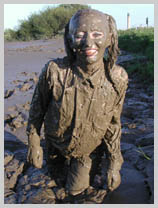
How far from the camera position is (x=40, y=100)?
2.37m

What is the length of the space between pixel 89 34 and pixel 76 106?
59 cm

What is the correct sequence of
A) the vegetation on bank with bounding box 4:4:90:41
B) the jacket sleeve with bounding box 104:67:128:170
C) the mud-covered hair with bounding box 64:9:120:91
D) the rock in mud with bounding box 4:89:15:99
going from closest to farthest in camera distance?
the mud-covered hair with bounding box 64:9:120:91, the jacket sleeve with bounding box 104:67:128:170, the rock in mud with bounding box 4:89:15:99, the vegetation on bank with bounding box 4:4:90:41

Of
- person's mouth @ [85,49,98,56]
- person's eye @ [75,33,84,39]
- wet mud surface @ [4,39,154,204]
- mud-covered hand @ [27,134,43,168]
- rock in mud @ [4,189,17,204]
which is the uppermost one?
person's eye @ [75,33,84,39]

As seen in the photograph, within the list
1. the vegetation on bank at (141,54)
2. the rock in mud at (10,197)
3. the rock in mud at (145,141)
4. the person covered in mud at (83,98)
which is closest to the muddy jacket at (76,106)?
the person covered in mud at (83,98)

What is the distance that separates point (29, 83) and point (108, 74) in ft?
15.0

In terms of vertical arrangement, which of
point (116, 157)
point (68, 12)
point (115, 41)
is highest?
point (68, 12)

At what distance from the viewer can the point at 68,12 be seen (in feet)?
70.4

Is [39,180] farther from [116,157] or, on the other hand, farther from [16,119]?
[16,119]

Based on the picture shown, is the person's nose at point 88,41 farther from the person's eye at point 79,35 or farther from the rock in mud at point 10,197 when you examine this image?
the rock in mud at point 10,197

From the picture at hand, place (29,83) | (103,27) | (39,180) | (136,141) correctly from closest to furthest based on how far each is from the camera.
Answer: (103,27) → (39,180) → (136,141) → (29,83)

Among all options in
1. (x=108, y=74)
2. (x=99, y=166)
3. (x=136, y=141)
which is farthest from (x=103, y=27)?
(x=136, y=141)

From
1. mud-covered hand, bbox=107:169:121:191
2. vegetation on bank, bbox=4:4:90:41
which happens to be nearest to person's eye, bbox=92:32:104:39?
mud-covered hand, bbox=107:169:121:191

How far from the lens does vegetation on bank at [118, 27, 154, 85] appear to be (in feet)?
24.0

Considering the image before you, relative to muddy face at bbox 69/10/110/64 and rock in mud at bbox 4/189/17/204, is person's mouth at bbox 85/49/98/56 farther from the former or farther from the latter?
rock in mud at bbox 4/189/17/204
